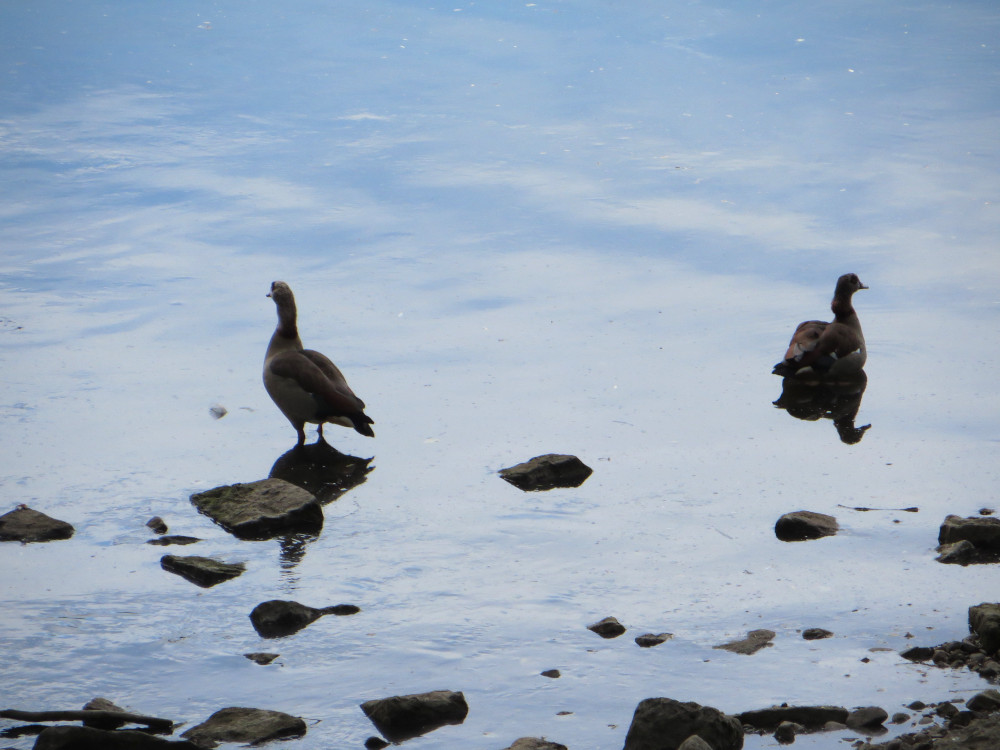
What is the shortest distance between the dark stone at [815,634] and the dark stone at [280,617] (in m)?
2.12

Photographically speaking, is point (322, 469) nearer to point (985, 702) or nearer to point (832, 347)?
point (832, 347)

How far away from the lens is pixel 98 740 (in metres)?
4.14

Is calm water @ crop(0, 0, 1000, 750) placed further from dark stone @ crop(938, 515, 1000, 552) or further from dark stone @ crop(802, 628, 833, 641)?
dark stone @ crop(938, 515, 1000, 552)

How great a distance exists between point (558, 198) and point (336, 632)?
25.3 ft

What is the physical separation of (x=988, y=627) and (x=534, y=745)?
74.7 inches

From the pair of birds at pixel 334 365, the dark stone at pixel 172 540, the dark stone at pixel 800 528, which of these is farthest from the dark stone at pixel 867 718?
the pair of birds at pixel 334 365

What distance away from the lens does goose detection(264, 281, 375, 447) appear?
714 cm

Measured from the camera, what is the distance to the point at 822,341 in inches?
315

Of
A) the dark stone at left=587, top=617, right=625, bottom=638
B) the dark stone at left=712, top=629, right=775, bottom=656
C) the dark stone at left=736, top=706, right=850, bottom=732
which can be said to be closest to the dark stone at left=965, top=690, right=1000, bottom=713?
the dark stone at left=736, top=706, right=850, bottom=732

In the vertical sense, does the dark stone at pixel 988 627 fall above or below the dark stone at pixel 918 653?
above

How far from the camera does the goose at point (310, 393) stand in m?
7.14

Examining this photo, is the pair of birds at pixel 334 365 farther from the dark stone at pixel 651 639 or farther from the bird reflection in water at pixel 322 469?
the dark stone at pixel 651 639

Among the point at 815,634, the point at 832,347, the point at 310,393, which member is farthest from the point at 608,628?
the point at 832,347

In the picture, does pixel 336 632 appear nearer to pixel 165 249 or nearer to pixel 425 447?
pixel 425 447
